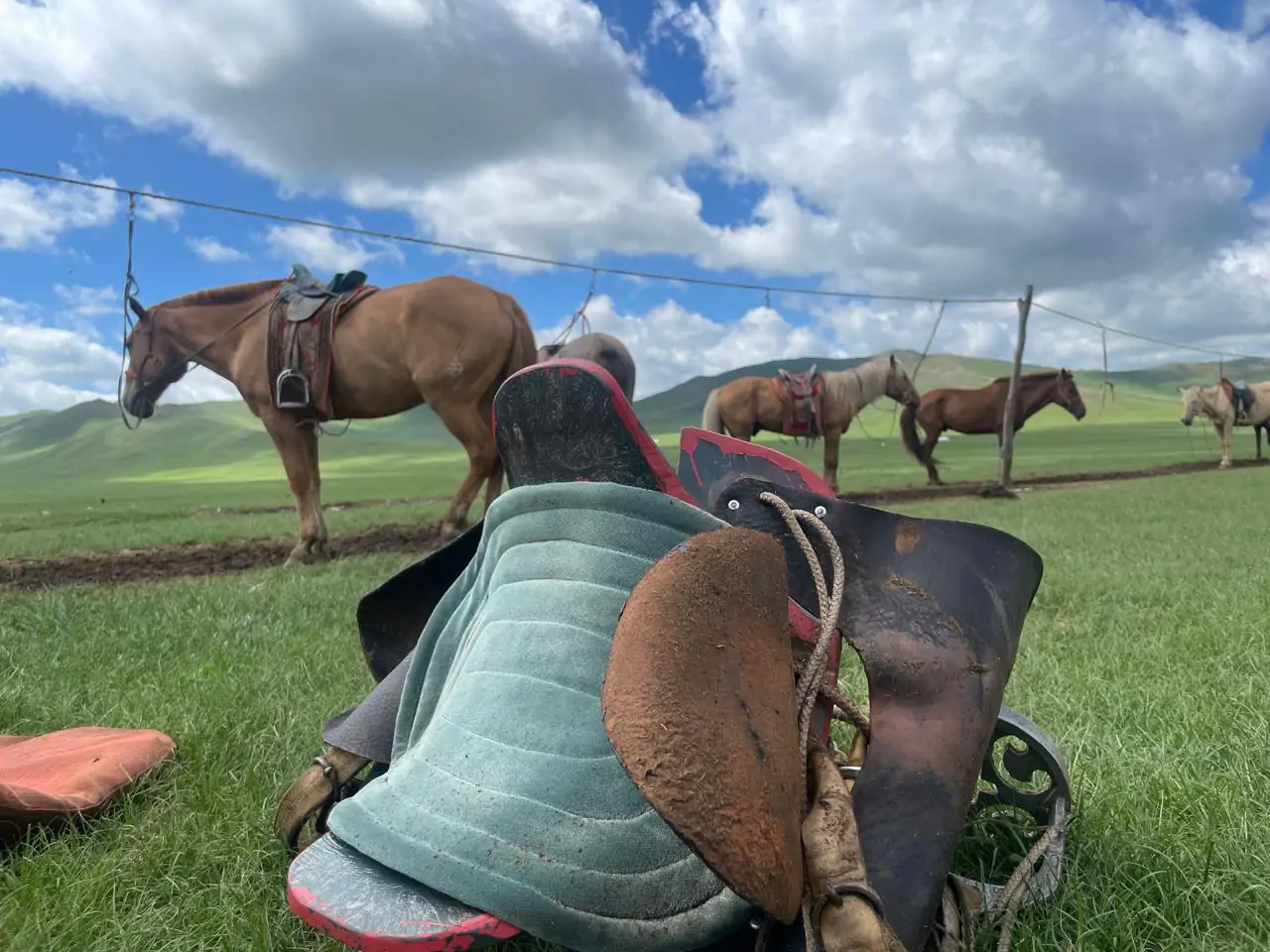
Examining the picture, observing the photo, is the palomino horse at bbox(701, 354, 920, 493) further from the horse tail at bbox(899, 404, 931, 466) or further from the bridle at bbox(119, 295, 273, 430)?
the bridle at bbox(119, 295, 273, 430)

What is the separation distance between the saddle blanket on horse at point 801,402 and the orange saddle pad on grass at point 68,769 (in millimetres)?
12570

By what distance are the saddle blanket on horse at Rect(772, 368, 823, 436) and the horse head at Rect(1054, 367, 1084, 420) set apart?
6.66 metres

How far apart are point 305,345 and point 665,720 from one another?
6.56m

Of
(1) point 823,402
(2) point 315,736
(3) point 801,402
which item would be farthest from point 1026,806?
(1) point 823,402

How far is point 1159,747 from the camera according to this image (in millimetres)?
2135

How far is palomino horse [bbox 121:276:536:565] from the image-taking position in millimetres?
6801

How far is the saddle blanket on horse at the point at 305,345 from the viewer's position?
6.71 meters

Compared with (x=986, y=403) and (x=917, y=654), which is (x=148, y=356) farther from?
(x=986, y=403)

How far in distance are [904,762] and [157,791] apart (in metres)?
1.86

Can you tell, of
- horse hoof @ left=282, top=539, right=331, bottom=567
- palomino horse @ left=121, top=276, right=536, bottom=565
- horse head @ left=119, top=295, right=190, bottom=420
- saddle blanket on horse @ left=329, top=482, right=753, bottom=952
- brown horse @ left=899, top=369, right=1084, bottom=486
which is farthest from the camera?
brown horse @ left=899, top=369, right=1084, bottom=486

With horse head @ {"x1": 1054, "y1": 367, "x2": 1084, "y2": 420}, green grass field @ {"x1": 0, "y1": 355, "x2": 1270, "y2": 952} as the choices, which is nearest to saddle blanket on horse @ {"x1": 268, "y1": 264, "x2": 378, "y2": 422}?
green grass field @ {"x1": 0, "y1": 355, "x2": 1270, "y2": 952}

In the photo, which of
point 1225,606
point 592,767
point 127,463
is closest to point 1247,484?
point 1225,606

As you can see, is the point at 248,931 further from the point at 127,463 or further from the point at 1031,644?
the point at 127,463

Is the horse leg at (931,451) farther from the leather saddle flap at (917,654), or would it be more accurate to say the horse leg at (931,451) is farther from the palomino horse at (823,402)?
the leather saddle flap at (917,654)
